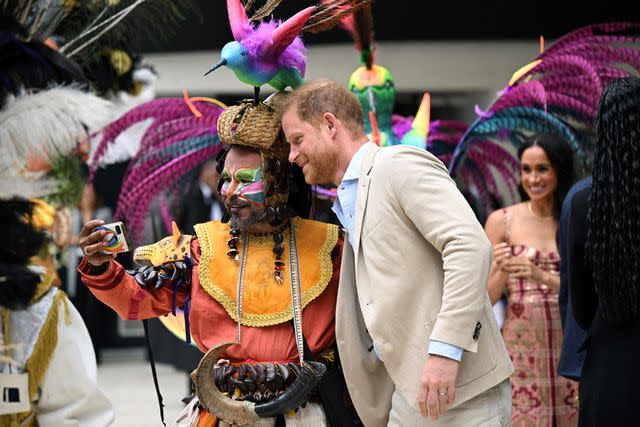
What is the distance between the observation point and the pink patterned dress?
16.7 feet

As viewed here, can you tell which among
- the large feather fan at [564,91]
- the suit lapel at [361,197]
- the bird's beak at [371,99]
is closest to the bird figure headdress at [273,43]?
the suit lapel at [361,197]

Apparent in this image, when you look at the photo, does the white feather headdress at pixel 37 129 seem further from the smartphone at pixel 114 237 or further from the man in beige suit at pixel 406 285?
the man in beige suit at pixel 406 285

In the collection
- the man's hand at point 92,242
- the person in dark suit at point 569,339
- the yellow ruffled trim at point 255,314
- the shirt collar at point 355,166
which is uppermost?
the shirt collar at point 355,166

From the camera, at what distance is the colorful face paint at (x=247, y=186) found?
362 cm

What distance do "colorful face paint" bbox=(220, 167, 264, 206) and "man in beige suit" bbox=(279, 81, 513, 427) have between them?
279mm

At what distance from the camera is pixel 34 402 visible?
2740 mm

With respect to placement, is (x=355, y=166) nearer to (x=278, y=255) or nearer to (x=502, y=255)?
(x=278, y=255)

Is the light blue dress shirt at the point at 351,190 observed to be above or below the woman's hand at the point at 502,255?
above

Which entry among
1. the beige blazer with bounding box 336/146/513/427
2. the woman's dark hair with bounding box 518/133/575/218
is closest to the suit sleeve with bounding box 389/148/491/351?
the beige blazer with bounding box 336/146/513/427

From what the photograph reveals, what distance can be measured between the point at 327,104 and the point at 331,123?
61 mm

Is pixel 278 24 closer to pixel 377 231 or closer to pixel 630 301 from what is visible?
pixel 377 231

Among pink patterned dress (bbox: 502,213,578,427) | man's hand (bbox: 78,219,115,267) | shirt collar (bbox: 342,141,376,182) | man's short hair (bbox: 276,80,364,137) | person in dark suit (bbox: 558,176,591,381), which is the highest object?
man's short hair (bbox: 276,80,364,137)

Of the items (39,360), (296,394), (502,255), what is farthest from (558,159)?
(39,360)

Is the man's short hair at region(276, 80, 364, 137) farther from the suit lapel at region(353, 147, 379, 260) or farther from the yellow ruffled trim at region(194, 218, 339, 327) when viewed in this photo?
the yellow ruffled trim at region(194, 218, 339, 327)
